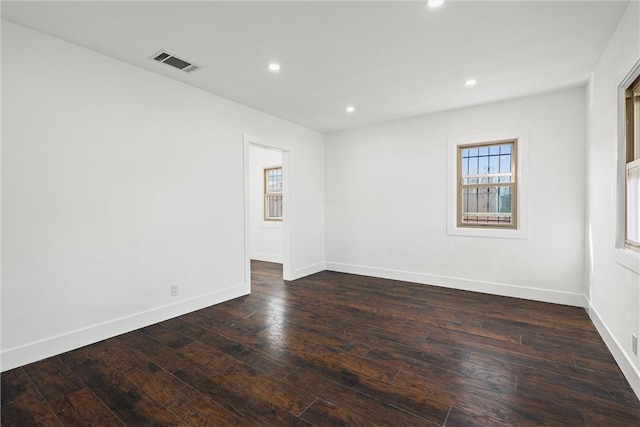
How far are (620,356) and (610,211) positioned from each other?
3.81ft

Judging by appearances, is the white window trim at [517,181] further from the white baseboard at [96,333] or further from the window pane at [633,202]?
the white baseboard at [96,333]

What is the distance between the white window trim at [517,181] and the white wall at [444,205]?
66 mm

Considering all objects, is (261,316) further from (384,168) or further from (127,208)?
(384,168)

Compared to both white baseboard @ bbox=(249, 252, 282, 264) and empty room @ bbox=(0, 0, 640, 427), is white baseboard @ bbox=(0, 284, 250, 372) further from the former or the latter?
white baseboard @ bbox=(249, 252, 282, 264)

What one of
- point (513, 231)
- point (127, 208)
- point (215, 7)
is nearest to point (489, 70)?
point (513, 231)

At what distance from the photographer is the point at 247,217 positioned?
4.29m

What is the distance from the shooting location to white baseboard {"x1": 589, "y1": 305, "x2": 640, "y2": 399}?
2018 millimetres

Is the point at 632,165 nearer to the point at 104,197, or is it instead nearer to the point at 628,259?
the point at 628,259

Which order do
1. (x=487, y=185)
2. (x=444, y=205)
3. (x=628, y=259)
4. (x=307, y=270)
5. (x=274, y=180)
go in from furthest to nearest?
(x=274, y=180)
(x=307, y=270)
(x=444, y=205)
(x=487, y=185)
(x=628, y=259)

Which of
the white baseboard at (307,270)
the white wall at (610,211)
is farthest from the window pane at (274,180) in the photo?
the white wall at (610,211)

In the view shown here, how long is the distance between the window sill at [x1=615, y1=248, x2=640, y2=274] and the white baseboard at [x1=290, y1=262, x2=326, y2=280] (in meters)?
4.03

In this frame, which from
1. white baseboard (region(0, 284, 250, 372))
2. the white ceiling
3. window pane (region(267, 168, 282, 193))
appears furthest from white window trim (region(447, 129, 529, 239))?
window pane (region(267, 168, 282, 193))

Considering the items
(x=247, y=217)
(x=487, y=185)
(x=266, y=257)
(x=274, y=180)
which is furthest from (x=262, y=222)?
(x=487, y=185)

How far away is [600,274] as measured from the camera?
292 centimetres
